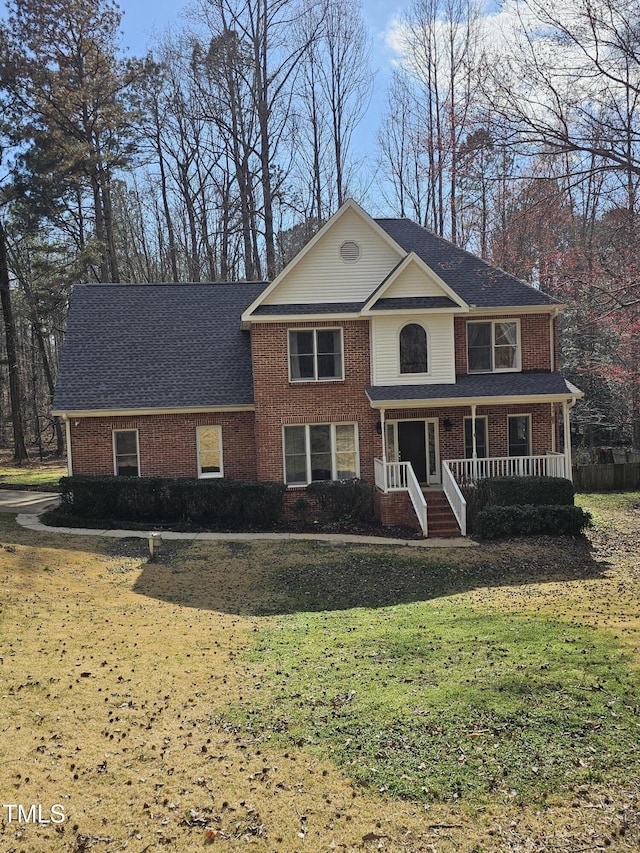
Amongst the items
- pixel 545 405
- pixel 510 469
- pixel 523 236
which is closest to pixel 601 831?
pixel 523 236

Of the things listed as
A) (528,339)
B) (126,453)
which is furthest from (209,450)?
(528,339)

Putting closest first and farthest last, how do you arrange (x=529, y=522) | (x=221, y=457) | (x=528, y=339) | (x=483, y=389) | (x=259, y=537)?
(x=529, y=522)
(x=259, y=537)
(x=483, y=389)
(x=528, y=339)
(x=221, y=457)

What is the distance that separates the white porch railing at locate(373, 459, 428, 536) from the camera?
16.2 metres

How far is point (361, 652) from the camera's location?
25.1 ft

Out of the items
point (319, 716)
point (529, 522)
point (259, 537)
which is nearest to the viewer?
point (319, 716)

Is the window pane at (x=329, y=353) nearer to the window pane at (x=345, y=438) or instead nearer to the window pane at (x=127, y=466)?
the window pane at (x=345, y=438)

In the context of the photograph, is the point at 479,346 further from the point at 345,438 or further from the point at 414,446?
the point at 345,438

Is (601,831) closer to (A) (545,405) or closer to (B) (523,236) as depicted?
(B) (523,236)

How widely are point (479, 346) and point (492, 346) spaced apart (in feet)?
→ 1.24

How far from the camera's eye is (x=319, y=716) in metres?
5.93

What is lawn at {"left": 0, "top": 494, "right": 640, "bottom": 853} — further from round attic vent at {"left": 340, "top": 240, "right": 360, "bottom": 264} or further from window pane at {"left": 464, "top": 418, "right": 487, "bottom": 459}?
round attic vent at {"left": 340, "top": 240, "right": 360, "bottom": 264}

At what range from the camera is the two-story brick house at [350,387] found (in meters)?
18.1

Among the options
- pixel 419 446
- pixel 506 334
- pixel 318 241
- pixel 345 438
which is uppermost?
pixel 318 241

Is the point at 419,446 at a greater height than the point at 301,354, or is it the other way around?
the point at 301,354
